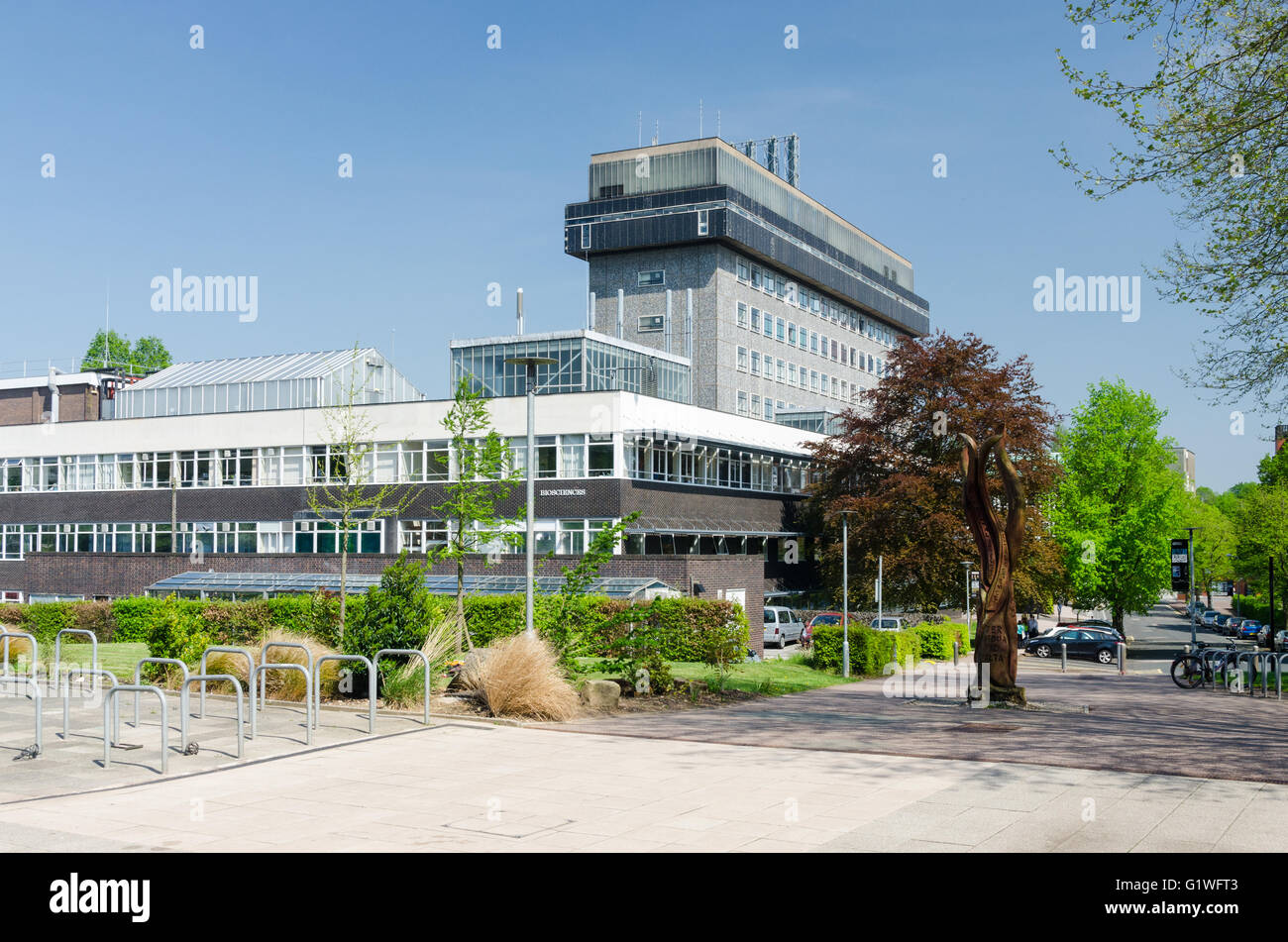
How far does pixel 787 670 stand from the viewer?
2803cm

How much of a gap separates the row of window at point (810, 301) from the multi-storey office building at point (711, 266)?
148mm

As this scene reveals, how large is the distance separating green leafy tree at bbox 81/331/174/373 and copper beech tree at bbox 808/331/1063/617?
63.0 m

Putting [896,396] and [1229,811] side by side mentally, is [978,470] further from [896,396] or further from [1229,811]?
[896,396]

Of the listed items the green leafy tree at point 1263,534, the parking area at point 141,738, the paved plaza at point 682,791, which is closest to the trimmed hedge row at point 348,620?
the parking area at point 141,738

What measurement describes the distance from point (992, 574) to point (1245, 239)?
7.12 metres

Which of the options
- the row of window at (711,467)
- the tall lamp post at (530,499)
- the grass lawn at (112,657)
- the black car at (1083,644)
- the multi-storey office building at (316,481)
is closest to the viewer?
the tall lamp post at (530,499)

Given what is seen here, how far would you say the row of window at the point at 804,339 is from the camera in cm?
7044

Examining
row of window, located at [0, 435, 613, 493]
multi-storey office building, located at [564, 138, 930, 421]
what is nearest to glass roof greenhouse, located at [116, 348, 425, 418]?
row of window, located at [0, 435, 613, 493]

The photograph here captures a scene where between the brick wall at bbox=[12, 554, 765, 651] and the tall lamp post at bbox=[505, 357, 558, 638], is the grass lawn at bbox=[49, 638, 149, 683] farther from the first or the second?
the brick wall at bbox=[12, 554, 765, 651]

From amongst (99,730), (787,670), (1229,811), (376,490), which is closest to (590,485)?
(376,490)

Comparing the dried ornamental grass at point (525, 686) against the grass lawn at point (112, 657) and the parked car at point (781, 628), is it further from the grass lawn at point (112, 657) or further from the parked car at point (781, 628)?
the parked car at point (781, 628)

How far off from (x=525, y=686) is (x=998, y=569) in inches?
361

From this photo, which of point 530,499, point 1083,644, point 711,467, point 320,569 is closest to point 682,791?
point 530,499

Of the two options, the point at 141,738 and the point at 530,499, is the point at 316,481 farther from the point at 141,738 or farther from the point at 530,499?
the point at 141,738
